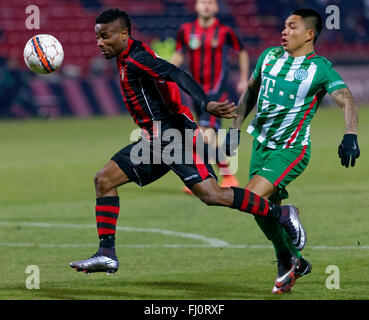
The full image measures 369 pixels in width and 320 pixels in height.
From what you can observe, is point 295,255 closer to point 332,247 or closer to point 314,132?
point 332,247

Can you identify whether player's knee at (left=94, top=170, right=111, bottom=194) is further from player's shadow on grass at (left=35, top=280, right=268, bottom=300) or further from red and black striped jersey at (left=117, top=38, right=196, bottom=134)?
player's shadow on grass at (left=35, top=280, right=268, bottom=300)

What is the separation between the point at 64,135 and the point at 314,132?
6.07m

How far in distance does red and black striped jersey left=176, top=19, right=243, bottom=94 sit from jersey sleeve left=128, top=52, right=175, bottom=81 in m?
6.05

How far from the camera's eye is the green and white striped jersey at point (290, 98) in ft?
23.3

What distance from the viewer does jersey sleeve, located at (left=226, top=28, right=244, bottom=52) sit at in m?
13.2

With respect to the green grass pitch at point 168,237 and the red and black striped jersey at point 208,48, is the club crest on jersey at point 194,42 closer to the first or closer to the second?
the red and black striped jersey at point 208,48

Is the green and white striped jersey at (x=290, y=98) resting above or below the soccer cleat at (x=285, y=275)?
above

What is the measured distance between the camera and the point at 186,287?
7.17 m

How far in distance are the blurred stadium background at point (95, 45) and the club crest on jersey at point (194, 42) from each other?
48.5ft

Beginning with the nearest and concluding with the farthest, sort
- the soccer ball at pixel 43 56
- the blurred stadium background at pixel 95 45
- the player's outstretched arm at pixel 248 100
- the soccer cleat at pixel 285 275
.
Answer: the soccer cleat at pixel 285 275, the player's outstretched arm at pixel 248 100, the soccer ball at pixel 43 56, the blurred stadium background at pixel 95 45

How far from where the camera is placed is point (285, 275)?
698 cm

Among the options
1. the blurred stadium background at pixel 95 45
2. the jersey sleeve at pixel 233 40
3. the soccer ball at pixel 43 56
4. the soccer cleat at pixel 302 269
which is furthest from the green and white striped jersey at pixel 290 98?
the blurred stadium background at pixel 95 45

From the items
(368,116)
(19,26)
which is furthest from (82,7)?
(368,116)

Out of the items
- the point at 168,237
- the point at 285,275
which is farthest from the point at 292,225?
the point at 168,237
